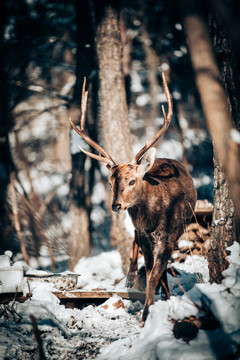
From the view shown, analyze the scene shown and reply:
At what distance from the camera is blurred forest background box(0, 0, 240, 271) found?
9.20m

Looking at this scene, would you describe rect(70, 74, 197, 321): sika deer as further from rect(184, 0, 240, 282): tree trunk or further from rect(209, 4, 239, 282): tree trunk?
rect(184, 0, 240, 282): tree trunk

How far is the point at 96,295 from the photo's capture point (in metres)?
4.15

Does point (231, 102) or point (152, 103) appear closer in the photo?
point (231, 102)

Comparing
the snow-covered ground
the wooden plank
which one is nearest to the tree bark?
the snow-covered ground

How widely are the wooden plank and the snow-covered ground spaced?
90 mm

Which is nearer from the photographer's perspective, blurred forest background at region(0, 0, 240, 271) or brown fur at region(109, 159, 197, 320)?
brown fur at region(109, 159, 197, 320)

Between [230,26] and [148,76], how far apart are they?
8966mm

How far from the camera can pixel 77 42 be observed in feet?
30.5

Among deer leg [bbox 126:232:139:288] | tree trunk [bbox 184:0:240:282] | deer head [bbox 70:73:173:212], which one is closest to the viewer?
tree trunk [bbox 184:0:240:282]

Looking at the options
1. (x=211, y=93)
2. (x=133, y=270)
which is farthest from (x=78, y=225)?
(x=211, y=93)

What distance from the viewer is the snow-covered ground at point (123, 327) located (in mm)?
2186

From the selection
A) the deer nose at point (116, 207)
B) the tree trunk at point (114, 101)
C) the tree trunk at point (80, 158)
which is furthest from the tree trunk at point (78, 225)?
the deer nose at point (116, 207)

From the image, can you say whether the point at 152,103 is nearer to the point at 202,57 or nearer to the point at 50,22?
the point at 50,22

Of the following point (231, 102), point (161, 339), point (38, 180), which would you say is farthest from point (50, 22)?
point (161, 339)
